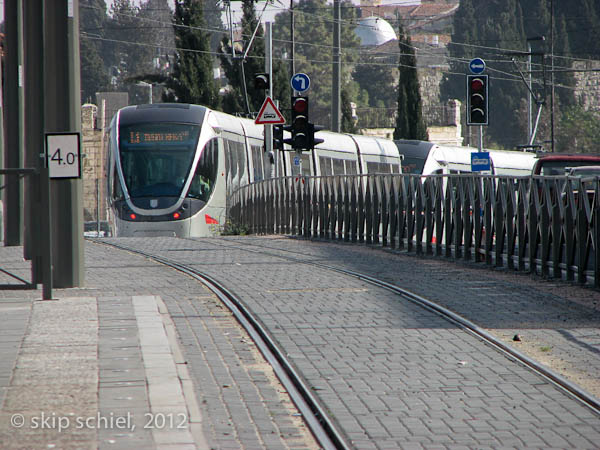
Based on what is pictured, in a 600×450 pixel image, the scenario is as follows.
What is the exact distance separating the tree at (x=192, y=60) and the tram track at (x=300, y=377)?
38150 mm

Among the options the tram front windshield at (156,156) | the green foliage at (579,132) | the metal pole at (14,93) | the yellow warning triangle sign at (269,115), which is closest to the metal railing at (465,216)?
the yellow warning triangle sign at (269,115)

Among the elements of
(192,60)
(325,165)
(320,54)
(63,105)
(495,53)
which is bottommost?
(63,105)

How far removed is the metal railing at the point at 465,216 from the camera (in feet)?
40.7

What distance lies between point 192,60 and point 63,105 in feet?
134

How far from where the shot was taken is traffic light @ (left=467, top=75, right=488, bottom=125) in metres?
20.7

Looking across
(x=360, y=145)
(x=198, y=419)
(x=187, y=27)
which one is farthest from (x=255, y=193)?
(x=187, y=27)

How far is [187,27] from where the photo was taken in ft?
167

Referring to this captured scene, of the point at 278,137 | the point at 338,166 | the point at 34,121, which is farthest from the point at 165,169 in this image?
the point at 338,166

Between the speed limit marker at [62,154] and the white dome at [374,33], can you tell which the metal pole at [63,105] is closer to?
the speed limit marker at [62,154]

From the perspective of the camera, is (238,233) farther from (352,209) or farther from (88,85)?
(88,85)

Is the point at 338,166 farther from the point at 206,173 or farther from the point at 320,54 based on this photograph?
the point at 320,54

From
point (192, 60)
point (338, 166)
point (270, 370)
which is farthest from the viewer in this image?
point (192, 60)

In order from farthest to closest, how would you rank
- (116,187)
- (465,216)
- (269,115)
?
(116,187) < (269,115) < (465,216)

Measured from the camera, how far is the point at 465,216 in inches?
615
